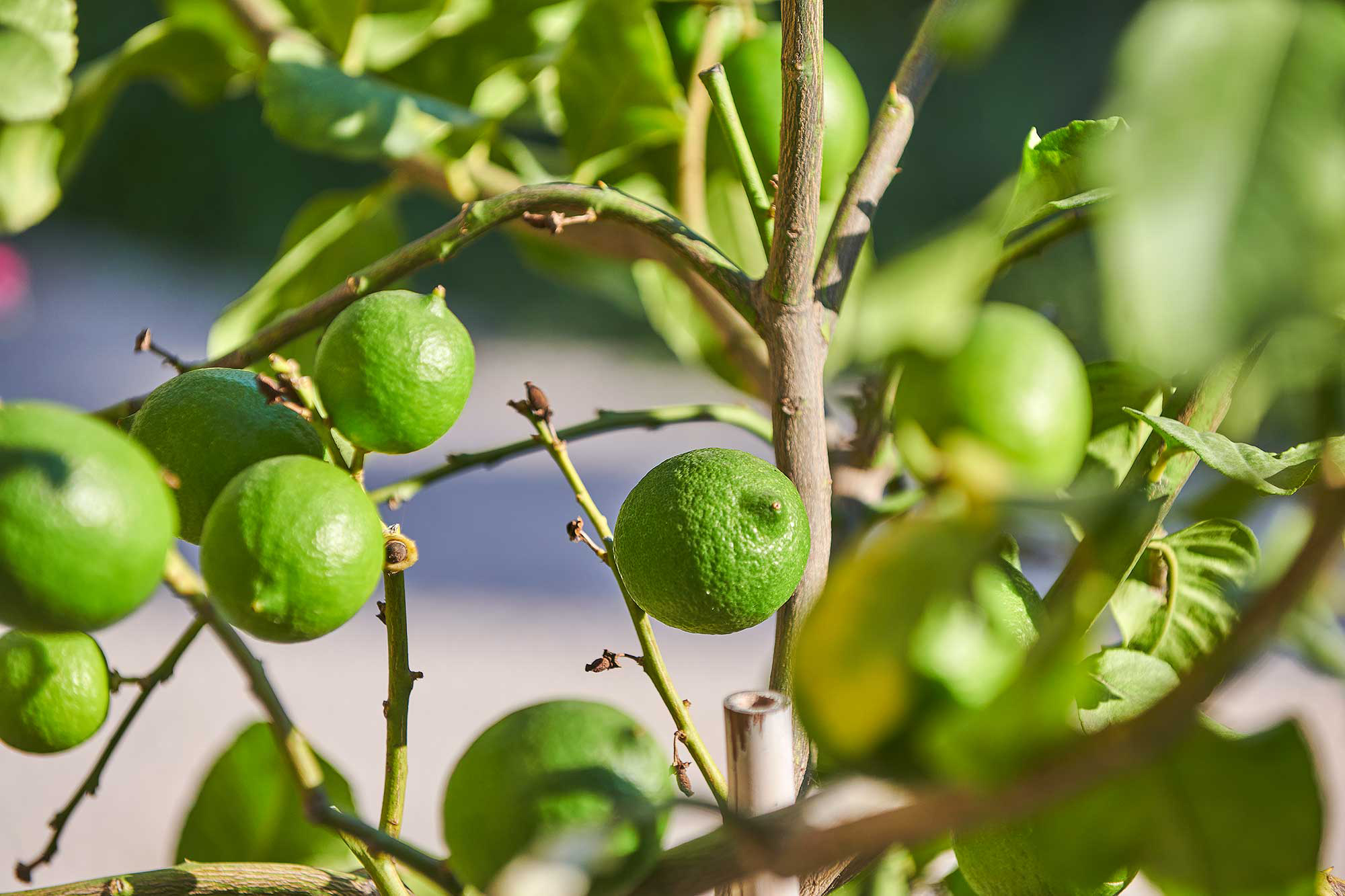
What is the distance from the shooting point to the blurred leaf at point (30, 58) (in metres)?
0.28

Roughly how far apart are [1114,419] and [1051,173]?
59 mm

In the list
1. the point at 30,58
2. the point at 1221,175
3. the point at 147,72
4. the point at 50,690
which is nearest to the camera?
the point at 1221,175

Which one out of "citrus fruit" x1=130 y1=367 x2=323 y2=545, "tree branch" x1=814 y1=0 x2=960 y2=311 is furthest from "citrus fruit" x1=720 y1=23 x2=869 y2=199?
"citrus fruit" x1=130 y1=367 x2=323 y2=545

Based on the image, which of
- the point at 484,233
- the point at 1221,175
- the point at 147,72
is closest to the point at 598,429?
the point at 484,233

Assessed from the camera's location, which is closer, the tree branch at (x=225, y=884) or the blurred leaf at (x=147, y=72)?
the tree branch at (x=225, y=884)

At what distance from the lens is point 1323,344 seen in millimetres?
120

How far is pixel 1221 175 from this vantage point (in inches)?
2.9

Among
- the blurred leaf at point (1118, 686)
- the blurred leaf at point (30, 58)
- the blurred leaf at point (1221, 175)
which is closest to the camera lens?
the blurred leaf at point (1221, 175)

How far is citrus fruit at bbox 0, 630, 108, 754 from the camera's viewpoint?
18 centimetres

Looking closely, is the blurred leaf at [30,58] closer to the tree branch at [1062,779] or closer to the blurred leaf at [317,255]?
the blurred leaf at [317,255]

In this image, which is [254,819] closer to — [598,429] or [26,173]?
[598,429]

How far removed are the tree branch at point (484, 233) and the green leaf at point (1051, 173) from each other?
5 centimetres

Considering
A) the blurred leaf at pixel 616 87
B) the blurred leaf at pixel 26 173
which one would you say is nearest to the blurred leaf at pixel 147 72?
the blurred leaf at pixel 26 173

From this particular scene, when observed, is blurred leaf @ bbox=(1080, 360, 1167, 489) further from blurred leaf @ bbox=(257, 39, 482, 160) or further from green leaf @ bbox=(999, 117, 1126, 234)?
blurred leaf @ bbox=(257, 39, 482, 160)
